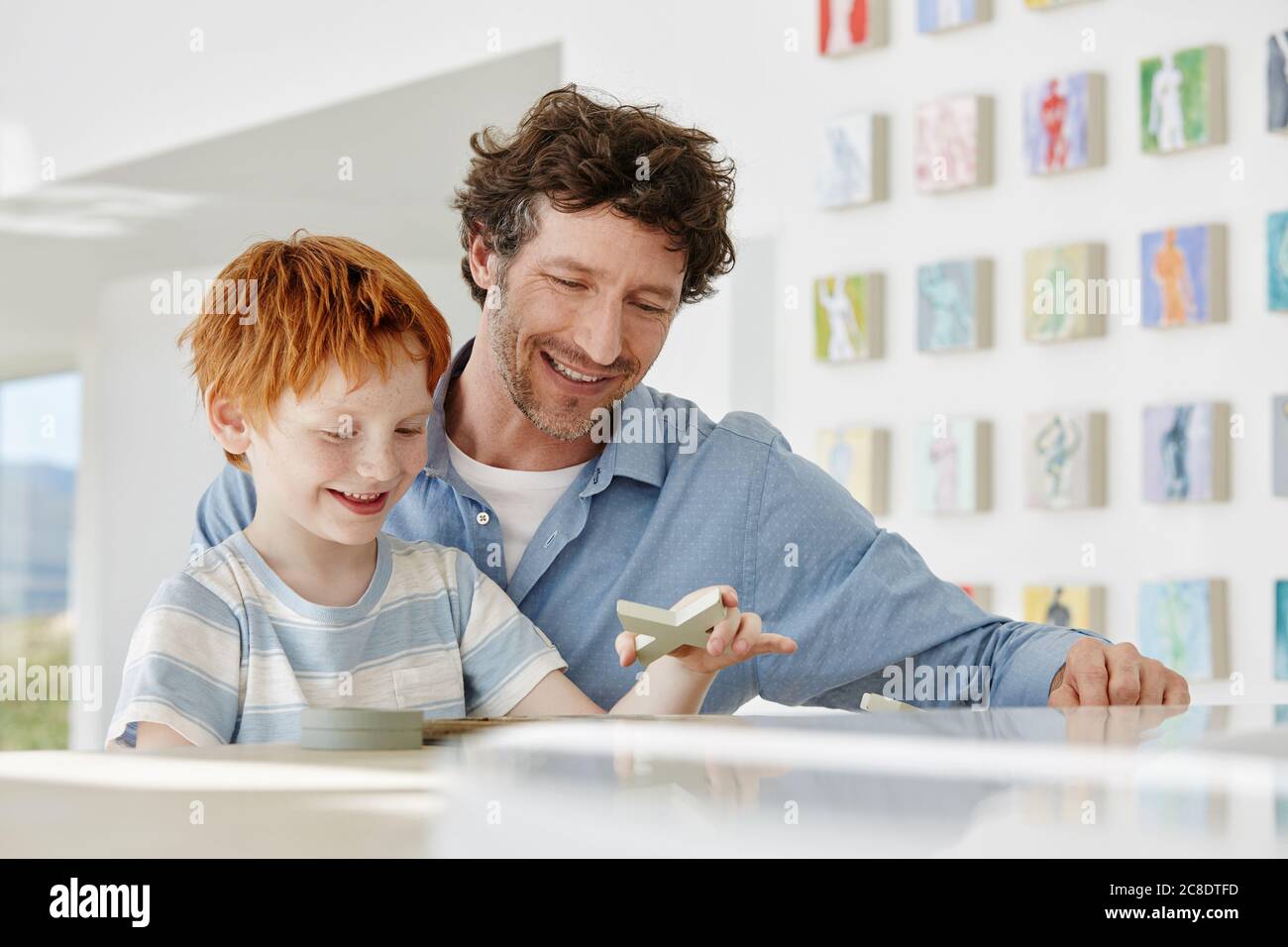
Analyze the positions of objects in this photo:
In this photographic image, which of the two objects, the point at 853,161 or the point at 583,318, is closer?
the point at 583,318

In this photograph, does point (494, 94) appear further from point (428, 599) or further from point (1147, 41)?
point (428, 599)

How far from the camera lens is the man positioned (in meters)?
1.81

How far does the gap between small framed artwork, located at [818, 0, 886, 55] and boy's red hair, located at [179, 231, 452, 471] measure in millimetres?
2435

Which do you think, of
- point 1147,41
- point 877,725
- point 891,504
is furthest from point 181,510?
point 877,725

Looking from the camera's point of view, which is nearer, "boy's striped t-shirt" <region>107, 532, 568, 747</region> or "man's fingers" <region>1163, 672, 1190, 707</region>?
"boy's striped t-shirt" <region>107, 532, 568, 747</region>

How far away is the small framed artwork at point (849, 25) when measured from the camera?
375 centimetres

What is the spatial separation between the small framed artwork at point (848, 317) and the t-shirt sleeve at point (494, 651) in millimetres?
2260

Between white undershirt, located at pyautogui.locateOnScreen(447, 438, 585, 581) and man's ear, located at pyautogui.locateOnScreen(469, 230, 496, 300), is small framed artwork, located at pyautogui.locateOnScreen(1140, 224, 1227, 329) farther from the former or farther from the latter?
white undershirt, located at pyautogui.locateOnScreen(447, 438, 585, 581)

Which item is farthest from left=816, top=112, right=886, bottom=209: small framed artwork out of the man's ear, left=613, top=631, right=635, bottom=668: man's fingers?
left=613, top=631, right=635, bottom=668: man's fingers

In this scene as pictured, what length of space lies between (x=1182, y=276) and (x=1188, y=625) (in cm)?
72

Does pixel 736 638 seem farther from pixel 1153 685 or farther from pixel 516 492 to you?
pixel 516 492

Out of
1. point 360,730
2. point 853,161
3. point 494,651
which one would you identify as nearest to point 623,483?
point 494,651

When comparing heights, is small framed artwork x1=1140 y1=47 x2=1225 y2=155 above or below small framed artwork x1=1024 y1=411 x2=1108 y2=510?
above

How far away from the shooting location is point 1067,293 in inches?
131
